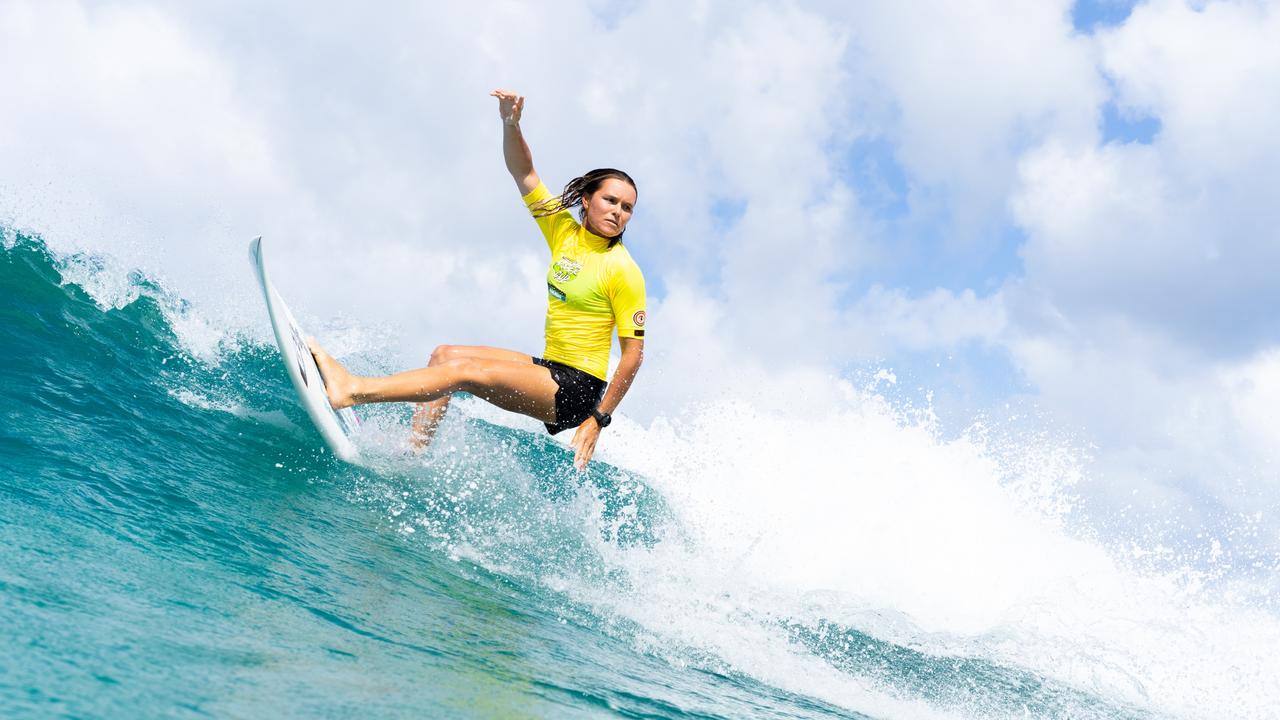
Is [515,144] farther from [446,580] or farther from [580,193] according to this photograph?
[446,580]

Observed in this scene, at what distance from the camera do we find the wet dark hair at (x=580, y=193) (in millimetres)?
5023

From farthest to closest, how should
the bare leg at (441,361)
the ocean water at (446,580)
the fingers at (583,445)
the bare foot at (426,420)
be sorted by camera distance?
1. the bare foot at (426,420)
2. the bare leg at (441,361)
3. the fingers at (583,445)
4. the ocean water at (446,580)

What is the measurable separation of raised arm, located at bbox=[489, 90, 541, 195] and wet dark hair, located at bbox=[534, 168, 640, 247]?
0.19m

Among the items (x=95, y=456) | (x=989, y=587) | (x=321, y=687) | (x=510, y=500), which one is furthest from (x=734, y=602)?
(x=989, y=587)

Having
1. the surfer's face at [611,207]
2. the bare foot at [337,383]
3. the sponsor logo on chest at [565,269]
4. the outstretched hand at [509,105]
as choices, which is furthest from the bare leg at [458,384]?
the outstretched hand at [509,105]

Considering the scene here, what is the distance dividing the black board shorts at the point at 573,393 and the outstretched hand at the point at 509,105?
1547 millimetres

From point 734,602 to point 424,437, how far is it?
8.34ft

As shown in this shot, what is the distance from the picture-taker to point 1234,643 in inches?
291

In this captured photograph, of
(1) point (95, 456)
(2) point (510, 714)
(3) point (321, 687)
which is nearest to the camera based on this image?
(3) point (321, 687)

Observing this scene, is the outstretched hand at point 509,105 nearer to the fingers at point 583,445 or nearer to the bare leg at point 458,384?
the bare leg at point 458,384

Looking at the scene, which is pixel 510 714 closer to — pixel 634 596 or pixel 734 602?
pixel 634 596

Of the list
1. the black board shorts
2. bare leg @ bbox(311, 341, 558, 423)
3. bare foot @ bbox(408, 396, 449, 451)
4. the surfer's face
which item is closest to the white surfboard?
bare leg @ bbox(311, 341, 558, 423)

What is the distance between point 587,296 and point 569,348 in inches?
14.1

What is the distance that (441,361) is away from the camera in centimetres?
511
